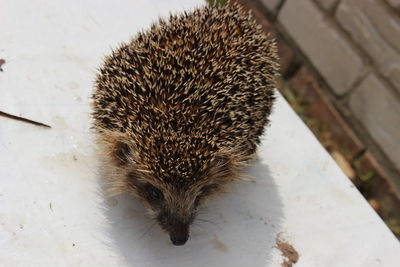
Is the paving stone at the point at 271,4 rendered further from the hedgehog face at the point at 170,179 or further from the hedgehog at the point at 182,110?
the hedgehog face at the point at 170,179

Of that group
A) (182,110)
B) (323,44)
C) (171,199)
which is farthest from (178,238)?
(323,44)

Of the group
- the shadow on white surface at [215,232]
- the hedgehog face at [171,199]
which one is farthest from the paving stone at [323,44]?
the hedgehog face at [171,199]

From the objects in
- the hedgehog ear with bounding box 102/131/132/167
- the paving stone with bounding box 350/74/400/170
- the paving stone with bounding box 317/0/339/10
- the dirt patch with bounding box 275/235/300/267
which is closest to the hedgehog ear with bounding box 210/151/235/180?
the hedgehog ear with bounding box 102/131/132/167

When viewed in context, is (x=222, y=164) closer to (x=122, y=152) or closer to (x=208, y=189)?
(x=208, y=189)

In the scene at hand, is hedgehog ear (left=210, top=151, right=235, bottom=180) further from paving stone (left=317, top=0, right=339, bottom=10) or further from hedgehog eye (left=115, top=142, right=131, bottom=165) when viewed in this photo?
paving stone (left=317, top=0, right=339, bottom=10)

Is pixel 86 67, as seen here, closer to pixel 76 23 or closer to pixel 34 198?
pixel 76 23

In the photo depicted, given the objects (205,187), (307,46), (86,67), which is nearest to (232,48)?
(205,187)

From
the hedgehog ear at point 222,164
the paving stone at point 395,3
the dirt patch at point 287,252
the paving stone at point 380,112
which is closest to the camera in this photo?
the hedgehog ear at point 222,164
